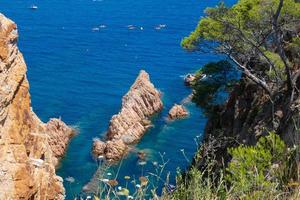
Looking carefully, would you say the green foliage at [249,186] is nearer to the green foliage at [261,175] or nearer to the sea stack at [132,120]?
the green foliage at [261,175]

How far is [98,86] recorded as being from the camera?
192ft

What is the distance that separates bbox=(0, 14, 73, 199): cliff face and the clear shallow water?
20400mm

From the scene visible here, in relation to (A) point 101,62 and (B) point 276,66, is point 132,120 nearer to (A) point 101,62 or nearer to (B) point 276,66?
(A) point 101,62

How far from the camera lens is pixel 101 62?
66.8 m

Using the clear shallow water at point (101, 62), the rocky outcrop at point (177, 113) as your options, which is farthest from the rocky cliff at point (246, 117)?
the rocky outcrop at point (177, 113)

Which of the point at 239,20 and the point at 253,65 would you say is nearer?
the point at 239,20

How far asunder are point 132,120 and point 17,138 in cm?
3547

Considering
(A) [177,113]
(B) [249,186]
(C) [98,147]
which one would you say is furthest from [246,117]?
(A) [177,113]

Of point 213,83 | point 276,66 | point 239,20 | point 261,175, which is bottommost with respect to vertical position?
point 261,175

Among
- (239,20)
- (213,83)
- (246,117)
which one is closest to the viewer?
(239,20)

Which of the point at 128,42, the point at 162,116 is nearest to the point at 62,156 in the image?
the point at 162,116

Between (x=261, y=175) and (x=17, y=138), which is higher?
(x=17, y=138)

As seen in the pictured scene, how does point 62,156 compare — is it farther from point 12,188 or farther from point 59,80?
point 12,188

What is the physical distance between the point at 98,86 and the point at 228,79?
29852 millimetres
